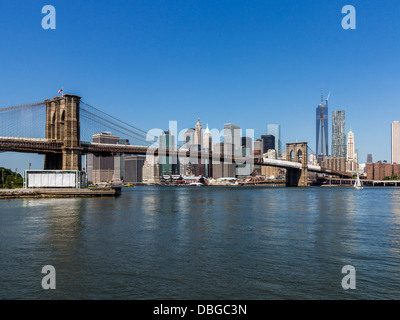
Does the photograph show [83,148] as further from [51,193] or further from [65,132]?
[51,193]

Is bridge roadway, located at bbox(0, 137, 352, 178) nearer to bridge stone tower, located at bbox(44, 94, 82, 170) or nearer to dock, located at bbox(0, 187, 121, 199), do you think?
bridge stone tower, located at bbox(44, 94, 82, 170)

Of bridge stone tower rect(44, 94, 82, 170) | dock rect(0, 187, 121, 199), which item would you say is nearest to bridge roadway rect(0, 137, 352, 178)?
bridge stone tower rect(44, 94, 82, 170)

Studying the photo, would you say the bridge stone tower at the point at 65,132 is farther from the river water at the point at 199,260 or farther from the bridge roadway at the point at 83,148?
the river water at the point at 199,260

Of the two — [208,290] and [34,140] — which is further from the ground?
[34,140]

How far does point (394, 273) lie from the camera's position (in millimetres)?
17969

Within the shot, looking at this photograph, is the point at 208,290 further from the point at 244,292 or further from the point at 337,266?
the point at 337,266

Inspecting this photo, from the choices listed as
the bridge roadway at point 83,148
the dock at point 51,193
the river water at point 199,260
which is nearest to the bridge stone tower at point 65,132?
the bridge roadway at point 83,148

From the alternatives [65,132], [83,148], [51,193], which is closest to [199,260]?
[51,193]

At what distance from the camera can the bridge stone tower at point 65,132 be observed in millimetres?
87500

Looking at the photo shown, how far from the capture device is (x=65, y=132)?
88688mm

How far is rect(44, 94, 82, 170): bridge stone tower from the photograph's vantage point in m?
87.5

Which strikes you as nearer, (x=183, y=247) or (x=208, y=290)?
(x=208, y=290)

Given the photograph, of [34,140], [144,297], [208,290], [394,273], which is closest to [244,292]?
[208,290]
